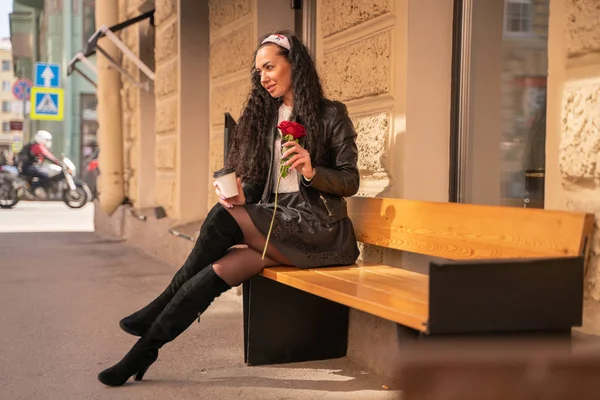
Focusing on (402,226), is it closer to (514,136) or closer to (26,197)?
(514,136)

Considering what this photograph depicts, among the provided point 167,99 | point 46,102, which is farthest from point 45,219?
point 167,99

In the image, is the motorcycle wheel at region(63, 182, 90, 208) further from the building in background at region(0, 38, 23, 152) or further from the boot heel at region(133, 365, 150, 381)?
the building in background at region(0, 38, 23, 152)

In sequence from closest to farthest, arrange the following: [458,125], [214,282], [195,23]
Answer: [214,282]
[458,125]
[195,23]

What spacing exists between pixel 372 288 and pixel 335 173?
65cm

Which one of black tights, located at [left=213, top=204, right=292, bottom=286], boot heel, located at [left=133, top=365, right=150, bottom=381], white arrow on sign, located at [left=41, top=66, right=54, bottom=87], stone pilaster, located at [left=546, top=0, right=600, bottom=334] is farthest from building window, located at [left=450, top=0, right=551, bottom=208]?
white arrow on sign, located at [left=41, top=66, right=54, bottom=87]

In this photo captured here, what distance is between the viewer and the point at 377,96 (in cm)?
389

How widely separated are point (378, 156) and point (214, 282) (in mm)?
1076

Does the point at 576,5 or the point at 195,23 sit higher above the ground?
the point at 195,23

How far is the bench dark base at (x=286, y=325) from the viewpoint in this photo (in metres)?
3.67

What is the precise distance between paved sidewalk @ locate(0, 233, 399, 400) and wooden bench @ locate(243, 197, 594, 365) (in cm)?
19

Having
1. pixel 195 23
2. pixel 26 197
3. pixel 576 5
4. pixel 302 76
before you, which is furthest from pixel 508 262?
pixel 26 197

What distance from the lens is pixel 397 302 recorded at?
2553 mm

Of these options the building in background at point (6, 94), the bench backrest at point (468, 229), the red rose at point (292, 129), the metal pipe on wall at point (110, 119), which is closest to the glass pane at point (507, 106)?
the bench backrest at point (468, 229)

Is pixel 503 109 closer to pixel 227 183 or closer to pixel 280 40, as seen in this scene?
pixel 280 40
